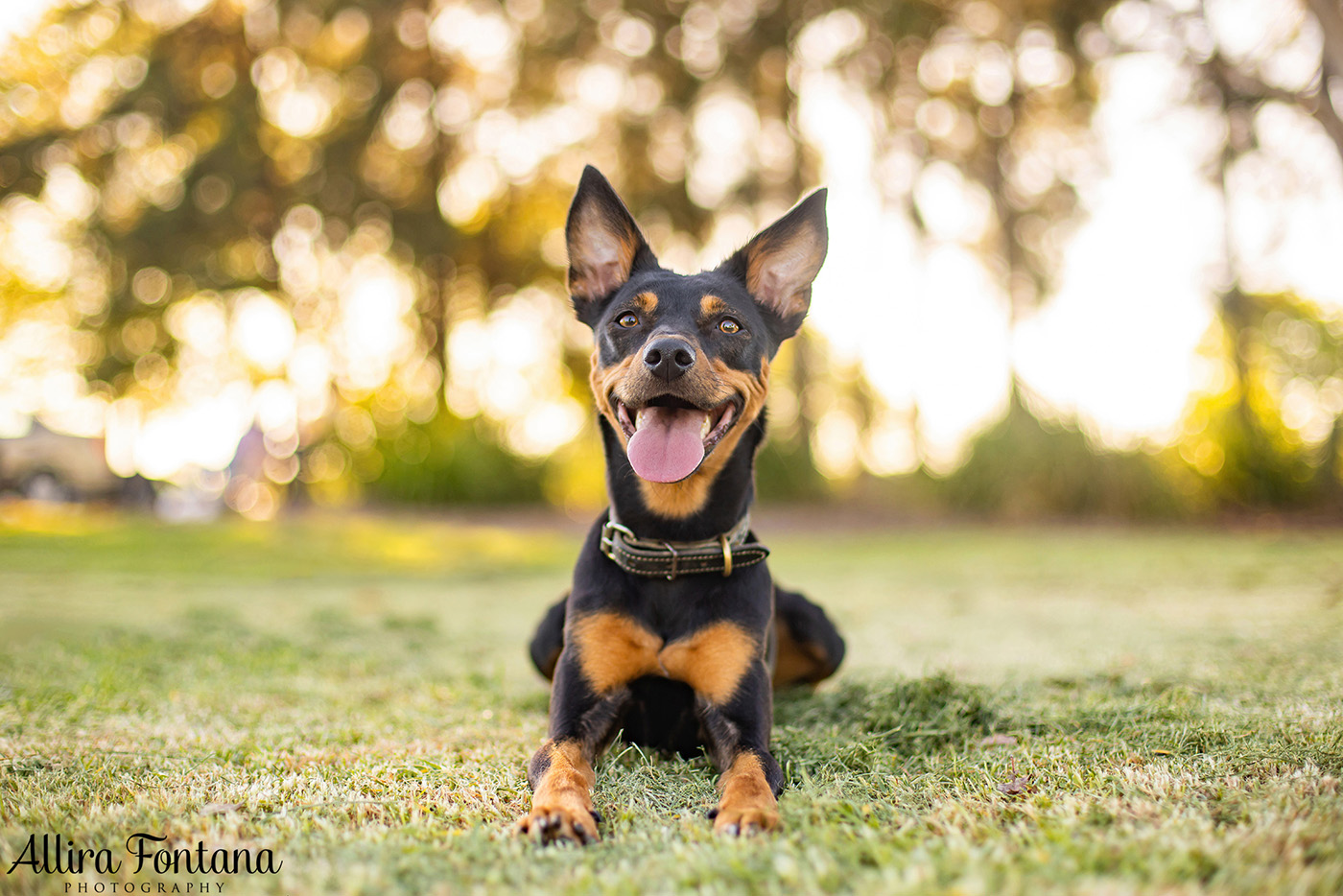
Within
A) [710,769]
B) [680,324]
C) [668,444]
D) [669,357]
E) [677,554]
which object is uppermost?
[680,324]

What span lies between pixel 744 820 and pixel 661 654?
0.82 metres

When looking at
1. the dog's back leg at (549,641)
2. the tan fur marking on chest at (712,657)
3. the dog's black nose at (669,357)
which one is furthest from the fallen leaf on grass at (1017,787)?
the dog's back leg at (549,641)

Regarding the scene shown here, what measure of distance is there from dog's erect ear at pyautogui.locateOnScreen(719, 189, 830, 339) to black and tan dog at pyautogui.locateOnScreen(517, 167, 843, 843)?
Answer: 0.07 metres

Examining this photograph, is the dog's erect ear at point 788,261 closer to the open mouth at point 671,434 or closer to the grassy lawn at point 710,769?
the open mouth at point 671,434

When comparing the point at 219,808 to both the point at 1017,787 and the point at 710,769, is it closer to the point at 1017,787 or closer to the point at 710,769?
the point at 710,769

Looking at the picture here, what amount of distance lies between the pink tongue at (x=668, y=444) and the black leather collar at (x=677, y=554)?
25cm

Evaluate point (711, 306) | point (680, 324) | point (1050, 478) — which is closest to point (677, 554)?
point (680, 324)

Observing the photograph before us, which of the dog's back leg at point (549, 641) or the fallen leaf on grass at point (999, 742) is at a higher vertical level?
the dog's back leg at point (549, 641)

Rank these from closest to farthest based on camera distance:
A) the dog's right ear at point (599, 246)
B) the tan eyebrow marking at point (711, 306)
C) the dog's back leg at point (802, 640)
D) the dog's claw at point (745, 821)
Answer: the dog's claw at point (745, 821) → the tan eyebrow marking at point (711, 306) → the dog's right ear at point (599, 246) → the dog's back leg at point (802, 640)

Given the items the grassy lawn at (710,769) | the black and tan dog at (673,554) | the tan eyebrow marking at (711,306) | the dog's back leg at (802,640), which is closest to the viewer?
the grassy lawn at (710,769)

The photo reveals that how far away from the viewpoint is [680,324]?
10.2ft

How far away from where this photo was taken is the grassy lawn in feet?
5.94

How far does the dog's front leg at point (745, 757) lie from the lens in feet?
7.02

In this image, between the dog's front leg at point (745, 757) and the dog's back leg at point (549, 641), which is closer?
the dog's front leg at point (745, 757)
